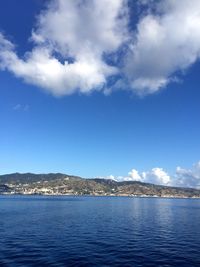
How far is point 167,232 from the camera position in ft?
318

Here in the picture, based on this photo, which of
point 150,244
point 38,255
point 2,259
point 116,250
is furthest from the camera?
point 150,244

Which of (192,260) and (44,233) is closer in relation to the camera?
(192,260)

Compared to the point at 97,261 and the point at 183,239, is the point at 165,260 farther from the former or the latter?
the point at 183,239

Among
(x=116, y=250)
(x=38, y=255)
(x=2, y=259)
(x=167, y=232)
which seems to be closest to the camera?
(x=2, y=259)

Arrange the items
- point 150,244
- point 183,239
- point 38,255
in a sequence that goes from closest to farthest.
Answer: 1. point 38,255
2. point 150,244
3. point 183,239

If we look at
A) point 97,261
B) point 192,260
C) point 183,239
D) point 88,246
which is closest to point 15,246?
point 88,246

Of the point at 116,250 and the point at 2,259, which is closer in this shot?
the point at 2,259

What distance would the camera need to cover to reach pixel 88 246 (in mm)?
72250

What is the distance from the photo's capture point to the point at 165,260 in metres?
60.8

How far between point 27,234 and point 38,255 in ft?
87.1

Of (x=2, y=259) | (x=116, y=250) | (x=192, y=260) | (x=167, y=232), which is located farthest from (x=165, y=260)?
(x=167, y=232)

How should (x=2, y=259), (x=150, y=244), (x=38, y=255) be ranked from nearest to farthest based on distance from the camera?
(x=2, y=259), (x=38, y=255), (x=150, y=244)

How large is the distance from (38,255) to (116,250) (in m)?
17.1

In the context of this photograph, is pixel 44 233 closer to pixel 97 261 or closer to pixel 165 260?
pixel 97 261
